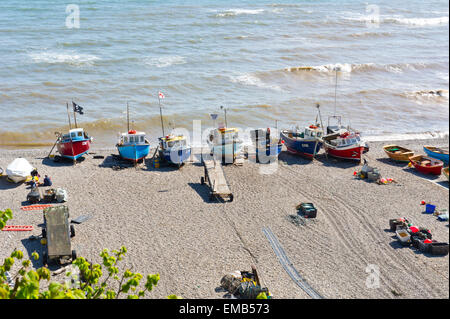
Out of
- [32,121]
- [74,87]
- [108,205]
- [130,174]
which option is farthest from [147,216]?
[74,87]

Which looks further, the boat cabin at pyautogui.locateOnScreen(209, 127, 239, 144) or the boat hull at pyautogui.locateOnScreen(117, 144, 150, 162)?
the boat cabin at pyautogui.locateOnScreen(209, 127, 239, 144)

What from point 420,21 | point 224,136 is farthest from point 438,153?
point 420,21

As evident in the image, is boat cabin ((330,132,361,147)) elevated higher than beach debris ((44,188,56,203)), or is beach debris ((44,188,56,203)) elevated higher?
boat cabin ((330,132,361,147))

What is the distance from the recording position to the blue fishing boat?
31.3 m

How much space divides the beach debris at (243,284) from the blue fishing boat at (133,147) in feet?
47.7

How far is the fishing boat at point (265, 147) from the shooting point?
106 feet

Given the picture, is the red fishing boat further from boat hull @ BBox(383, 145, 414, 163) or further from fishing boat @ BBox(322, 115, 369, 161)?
boat hull @ BBox(383, 145, 414, 163)

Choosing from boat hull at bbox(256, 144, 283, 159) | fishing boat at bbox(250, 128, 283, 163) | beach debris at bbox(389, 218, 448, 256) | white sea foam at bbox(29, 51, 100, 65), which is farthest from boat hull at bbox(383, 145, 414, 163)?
white sea foam at bbox(29, 51, 100, 65)

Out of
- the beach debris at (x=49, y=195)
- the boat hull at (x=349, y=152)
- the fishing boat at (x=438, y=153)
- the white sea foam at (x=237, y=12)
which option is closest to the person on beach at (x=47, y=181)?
the beach debris at (x=49, y=195)

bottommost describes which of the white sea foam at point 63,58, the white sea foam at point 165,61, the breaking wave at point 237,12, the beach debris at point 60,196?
the beach debris at point 60,196

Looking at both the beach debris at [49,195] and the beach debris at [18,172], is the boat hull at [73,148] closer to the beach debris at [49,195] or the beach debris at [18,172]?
the beach debris at [18,172]

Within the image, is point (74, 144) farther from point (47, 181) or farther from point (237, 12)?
point (237, 12)

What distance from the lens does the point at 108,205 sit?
25.6 m

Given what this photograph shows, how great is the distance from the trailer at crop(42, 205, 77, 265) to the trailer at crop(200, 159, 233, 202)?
26.6ft
